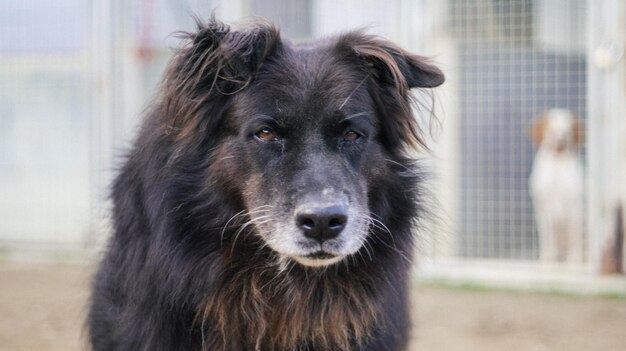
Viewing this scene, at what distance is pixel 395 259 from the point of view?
3180 mm

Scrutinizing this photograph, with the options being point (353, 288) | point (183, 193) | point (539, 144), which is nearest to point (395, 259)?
point (353, 288)

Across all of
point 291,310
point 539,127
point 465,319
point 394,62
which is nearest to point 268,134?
point 394,62

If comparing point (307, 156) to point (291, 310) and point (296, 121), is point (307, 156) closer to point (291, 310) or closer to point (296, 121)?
point (296, 121)

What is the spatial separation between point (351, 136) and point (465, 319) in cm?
348

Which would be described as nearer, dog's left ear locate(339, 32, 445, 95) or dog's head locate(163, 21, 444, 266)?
dog's head locate(163, 21, 444, 266)

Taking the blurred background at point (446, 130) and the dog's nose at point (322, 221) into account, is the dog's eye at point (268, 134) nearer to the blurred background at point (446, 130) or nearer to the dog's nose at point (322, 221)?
the dog's nose at point (322, 221)

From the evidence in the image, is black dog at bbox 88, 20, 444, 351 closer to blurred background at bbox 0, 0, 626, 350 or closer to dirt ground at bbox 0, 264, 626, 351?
dirt ground at bbox 0, 264, 626, 351

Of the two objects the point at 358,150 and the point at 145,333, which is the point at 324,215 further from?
the point at 145,333

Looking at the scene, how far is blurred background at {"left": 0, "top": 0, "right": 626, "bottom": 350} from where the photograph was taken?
21.7ft

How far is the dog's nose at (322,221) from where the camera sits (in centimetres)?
270

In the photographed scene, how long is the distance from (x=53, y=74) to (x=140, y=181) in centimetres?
584

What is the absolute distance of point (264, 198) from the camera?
288 centimetres

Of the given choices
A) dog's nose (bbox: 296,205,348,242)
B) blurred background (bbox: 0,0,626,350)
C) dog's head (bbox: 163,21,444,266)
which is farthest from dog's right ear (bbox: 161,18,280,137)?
blurred background (bbox: 0,0,626,350)

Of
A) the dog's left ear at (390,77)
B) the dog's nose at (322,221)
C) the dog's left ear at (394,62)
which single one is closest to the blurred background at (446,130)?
the dog's left ear at (390,77)
